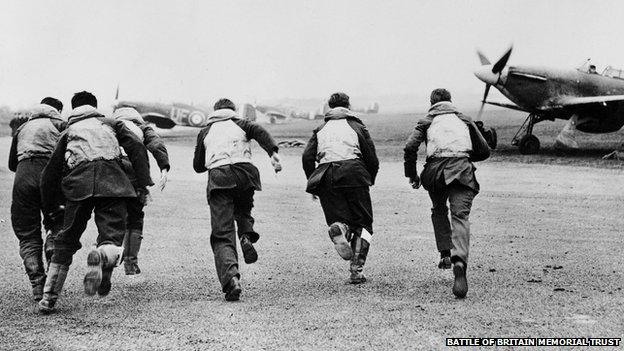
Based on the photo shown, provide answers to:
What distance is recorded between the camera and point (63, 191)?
5.61 m

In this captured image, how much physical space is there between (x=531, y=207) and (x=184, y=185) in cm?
819

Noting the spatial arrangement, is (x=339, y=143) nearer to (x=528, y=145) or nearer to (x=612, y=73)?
(x=528, y=145)

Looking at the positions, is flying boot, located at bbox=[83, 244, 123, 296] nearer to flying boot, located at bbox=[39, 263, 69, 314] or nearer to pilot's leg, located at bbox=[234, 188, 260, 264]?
flying boot, located at bbox=[39, 263, 69, 314]

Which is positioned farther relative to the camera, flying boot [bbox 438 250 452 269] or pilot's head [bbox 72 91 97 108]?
flying boot [bbox 438 250 452 269]

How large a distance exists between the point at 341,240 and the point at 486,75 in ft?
62.0

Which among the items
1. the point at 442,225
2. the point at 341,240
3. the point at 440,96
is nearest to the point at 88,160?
the point at 341,240

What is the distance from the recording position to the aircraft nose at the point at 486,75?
2377cm

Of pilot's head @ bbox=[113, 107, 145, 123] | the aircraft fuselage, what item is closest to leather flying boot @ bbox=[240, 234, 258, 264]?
pilot's head @ bbox=[113, 107, 145, 123]

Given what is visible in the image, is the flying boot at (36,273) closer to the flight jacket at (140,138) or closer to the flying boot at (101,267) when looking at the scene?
the flying boot at (101,267)

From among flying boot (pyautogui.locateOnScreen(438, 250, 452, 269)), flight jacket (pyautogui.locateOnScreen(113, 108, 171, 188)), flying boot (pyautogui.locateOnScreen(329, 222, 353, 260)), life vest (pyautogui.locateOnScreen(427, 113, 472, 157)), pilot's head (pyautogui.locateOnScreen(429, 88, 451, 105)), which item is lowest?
flying boot (pyautogui.locateOnScreen(438, 250, 452, 269))

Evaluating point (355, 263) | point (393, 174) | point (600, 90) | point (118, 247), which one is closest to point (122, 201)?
point (118, 247)

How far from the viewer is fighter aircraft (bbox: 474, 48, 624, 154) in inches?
914

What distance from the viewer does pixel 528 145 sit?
76.8 ft

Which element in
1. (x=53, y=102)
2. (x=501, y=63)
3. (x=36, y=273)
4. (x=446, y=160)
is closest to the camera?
(x=36, y=273)
